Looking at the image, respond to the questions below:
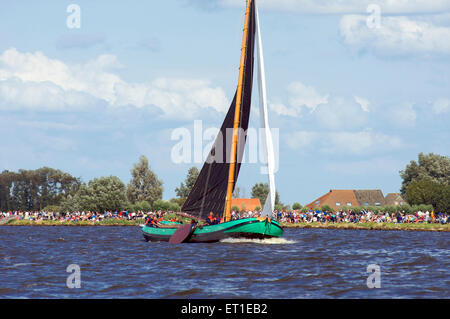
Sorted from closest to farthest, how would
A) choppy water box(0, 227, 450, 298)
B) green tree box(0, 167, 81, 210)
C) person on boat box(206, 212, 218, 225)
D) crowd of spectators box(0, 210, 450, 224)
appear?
choppy water box(0, 227, 450, 298) < person on boat box(206, 212, 218, 225) < crowd of spectators box(0, 210, 450, 224) < green tree box(0, 167, 81, 210)

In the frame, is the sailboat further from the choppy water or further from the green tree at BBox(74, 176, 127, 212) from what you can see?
the green tree at BBox(74, 176, 127, 212)

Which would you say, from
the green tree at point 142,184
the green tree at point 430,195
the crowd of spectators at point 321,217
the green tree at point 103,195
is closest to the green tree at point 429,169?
the green tree at point 430,195

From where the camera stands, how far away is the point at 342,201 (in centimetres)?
14600

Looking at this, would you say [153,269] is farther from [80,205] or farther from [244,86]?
[80,205]

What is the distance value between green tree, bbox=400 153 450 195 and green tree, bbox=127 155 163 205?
55.0m

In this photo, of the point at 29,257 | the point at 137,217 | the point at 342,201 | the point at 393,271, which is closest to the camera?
the point at 393,271

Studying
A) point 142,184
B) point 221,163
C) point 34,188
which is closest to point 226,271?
point 221,163

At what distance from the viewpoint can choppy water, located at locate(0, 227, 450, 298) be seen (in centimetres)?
2422

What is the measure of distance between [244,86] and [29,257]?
18686 mm

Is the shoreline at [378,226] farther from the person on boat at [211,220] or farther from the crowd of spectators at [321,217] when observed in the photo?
the person on boat at [211,220]

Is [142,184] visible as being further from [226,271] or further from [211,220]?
[226,271]

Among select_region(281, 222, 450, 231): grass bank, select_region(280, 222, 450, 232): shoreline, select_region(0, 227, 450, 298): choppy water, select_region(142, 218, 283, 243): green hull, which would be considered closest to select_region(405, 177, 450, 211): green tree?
select_region(280, 222, 450, 232): shoreline
